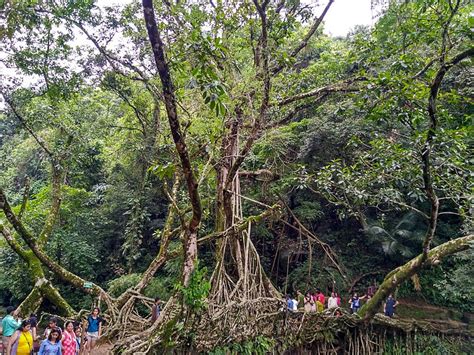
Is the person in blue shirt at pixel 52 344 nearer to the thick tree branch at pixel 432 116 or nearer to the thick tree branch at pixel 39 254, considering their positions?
the thick tree branch at pixel 39 254

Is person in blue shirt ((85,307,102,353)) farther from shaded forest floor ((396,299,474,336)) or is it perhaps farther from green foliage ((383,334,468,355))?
shaded forest floor ((396,299,474,336))

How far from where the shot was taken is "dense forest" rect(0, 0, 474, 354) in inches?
177

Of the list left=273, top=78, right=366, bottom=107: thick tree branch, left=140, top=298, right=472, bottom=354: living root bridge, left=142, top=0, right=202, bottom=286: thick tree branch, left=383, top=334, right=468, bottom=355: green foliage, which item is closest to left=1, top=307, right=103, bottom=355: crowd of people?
left=140, top=298, right=472, bottom=354: living root bridge

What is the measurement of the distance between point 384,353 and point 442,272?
3.92m

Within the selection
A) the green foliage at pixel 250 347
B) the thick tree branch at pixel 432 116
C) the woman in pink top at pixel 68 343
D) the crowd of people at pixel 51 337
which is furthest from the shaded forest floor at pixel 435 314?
the woman in pink top at pixel 68 343

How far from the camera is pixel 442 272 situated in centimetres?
1028

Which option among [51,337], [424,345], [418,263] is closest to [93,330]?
[51,337]

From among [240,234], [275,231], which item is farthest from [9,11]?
[275,231]

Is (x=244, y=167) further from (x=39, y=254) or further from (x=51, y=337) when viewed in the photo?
(x=51, y=337)

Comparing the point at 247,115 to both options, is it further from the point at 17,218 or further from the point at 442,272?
the point at 442,272

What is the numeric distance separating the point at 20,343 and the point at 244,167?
6781 millimetres

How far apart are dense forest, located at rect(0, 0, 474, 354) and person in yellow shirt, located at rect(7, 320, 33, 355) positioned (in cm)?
110

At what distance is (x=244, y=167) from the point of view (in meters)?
10.3

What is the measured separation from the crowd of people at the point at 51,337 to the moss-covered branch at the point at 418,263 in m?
4.62
